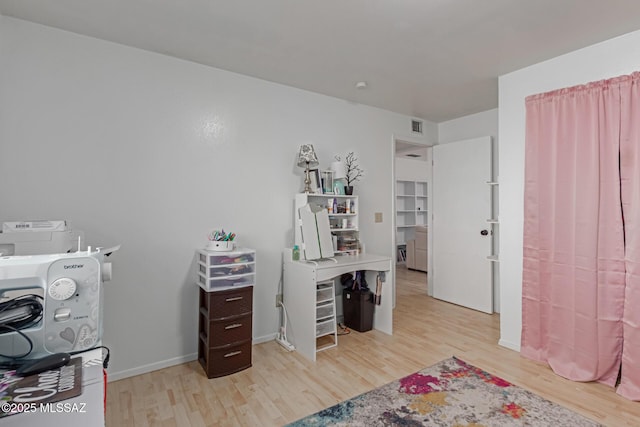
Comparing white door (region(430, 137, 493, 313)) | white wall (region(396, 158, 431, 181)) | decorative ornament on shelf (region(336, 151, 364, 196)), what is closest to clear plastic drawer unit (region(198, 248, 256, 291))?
decorative ornament on shelf (region(336, 151, 364, 196))

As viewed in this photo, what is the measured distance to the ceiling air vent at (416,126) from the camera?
13.6 feet

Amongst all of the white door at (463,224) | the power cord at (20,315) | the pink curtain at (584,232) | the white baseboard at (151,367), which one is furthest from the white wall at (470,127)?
the power cord at (20,315)

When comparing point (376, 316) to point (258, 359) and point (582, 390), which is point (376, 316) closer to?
point (258, 359)

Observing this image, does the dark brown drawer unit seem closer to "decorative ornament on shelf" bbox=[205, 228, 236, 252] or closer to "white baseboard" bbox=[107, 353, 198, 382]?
"white baseboard" bbox=[107, 353, 198, 382]

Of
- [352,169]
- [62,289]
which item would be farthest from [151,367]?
[352,169]

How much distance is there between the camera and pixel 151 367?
241 cm

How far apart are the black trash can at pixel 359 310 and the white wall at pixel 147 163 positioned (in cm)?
78

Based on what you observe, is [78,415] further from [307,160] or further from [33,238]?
[307,160]

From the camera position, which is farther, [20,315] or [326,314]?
[326,314]

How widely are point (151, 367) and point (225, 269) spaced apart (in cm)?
92

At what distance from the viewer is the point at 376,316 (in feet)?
10.7

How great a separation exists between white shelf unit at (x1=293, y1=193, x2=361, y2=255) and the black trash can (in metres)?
0.42

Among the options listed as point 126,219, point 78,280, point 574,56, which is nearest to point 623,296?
point 574,56

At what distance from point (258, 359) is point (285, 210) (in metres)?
1.31
